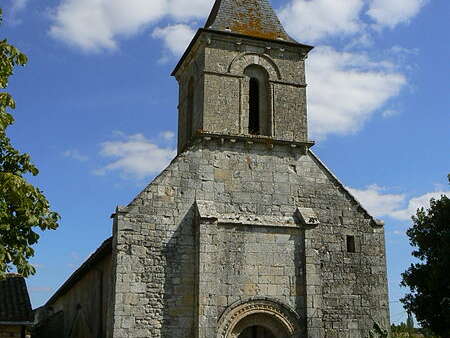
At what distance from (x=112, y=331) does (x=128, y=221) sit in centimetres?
280

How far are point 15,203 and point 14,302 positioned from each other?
Result: 7991mm

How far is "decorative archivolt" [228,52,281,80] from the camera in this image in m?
17.2

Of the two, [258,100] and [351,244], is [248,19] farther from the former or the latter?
[351,244]

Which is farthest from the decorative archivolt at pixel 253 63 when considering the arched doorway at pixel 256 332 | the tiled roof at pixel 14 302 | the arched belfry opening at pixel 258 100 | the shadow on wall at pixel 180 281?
the tiled roof at pixel 14 302

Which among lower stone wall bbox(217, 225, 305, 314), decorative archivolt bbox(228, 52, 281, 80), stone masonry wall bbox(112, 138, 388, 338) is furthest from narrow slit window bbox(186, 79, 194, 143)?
lower stone wall bbox(217, 225, 305, 314)

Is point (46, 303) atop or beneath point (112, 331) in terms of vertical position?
atop

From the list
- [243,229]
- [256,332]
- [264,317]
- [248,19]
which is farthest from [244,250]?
[248,19]

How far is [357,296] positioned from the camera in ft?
52.0

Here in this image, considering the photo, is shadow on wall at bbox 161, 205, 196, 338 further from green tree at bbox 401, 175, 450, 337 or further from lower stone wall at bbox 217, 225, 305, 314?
green tree at bbox 401, 175, 450, 337

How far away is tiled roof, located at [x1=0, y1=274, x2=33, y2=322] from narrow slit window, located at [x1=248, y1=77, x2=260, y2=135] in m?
8.73

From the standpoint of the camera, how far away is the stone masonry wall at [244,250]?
1425 cm

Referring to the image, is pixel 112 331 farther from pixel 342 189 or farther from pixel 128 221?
pixel 342 189

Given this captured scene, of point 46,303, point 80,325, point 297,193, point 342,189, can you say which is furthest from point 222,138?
point 46,303

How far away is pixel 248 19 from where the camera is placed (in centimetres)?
1830
